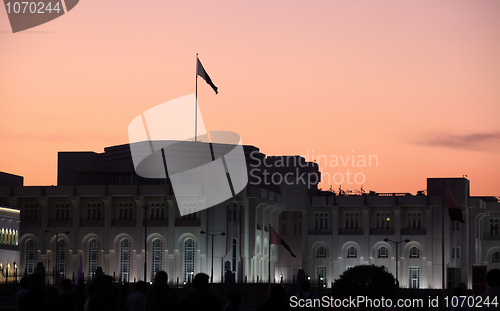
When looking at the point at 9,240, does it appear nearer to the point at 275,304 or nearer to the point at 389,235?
the point at 389,235

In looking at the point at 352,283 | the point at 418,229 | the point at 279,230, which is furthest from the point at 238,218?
the point at 352,283

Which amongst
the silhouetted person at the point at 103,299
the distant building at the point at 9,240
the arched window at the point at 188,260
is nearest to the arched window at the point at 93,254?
the distant building at the point at 9,240

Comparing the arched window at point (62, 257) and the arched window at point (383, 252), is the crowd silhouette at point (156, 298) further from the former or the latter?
the arched window at point (383, 252)

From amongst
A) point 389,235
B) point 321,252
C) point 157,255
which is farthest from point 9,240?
point 389,235

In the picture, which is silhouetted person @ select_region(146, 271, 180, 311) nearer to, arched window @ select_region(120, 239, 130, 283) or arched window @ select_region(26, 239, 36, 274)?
arched window @ select_region(120, 239, 130, 283)

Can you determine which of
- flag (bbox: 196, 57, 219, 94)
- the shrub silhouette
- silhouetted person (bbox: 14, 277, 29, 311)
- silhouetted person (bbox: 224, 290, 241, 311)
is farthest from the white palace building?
silhouetted person (bbox: 224, 290, 241, 311)

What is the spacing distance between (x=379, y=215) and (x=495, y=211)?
17.9 metres

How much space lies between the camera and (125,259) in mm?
88250

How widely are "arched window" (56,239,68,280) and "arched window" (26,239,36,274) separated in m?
2.61

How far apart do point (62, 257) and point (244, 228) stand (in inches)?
782

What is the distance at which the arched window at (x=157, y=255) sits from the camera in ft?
287

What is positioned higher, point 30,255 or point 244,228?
point 244,228

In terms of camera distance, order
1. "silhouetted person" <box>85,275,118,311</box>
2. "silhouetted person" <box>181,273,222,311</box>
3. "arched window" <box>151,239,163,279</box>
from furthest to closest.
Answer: "arched window" <box>151,239,163,279</box>, "silhouetted person" <box>181,273,222,311</box>, "silhouetted person" <box>85,275,118,311</box>

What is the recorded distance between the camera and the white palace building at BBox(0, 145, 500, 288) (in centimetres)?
8781
